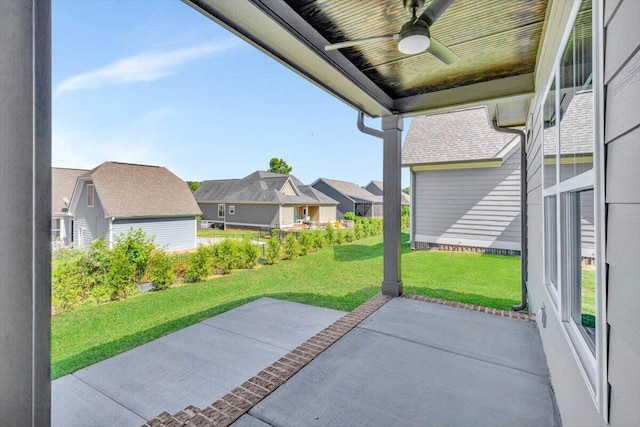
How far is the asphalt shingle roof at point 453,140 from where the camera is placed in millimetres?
8664

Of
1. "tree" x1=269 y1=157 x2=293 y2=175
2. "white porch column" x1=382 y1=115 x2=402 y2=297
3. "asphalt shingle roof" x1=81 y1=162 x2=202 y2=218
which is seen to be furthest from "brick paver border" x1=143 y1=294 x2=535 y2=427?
"tree" x1=269 y1=157 x2=293 y2=175

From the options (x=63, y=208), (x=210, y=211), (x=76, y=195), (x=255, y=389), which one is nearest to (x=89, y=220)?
(x=76, y=195)

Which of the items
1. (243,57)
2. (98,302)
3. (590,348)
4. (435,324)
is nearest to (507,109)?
(435,324)

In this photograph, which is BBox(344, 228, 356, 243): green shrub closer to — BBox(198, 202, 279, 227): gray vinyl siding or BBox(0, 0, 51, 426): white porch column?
BBox(198, 202, 279, 227): gray vinyl siding

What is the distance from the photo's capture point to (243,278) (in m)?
7.87

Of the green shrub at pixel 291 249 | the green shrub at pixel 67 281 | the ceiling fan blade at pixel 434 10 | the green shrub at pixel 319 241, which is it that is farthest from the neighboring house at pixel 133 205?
the ceiling fan blade at pixel 434 10

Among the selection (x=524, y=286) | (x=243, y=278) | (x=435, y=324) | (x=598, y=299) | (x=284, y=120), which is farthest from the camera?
(x=284, y=120)

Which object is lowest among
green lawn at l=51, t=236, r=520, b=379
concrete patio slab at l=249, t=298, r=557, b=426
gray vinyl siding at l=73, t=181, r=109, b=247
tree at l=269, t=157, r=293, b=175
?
green lawn at l=51, t=236, r=520, b=379

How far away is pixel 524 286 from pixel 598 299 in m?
4.06

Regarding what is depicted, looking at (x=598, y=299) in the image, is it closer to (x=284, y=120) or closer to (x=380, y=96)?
(x=380, y=96)

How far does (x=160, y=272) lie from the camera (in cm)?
714

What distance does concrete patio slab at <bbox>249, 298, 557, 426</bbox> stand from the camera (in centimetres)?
204

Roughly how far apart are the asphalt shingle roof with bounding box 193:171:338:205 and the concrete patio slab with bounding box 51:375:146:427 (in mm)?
16243

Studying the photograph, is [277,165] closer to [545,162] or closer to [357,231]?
[357,231]
